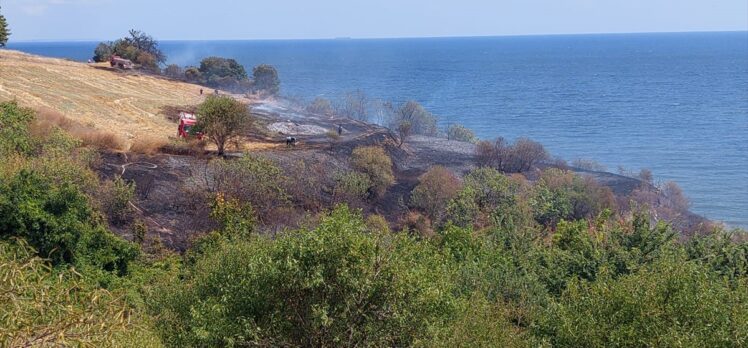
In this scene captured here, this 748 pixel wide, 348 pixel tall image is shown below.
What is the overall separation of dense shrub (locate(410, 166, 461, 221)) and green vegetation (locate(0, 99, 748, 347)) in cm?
13

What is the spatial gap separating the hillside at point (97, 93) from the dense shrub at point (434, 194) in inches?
591

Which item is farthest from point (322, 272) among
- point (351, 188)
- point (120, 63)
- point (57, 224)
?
point (120, 63)

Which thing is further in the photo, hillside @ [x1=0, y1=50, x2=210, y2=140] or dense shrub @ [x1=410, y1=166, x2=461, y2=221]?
hillside @ [x1=0, y1=50, x2=210, y2=140]

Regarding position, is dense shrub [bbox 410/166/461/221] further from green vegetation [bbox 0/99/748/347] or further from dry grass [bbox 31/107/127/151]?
dry grass [bbox 31/107/127/151]

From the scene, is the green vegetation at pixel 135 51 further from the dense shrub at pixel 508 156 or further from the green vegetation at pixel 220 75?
the dense shrub at pixel 508 156

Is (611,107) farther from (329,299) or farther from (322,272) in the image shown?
(322,272)

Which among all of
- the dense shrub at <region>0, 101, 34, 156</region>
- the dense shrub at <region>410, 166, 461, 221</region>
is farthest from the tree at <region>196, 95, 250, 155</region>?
the dense shrub at <region>410, 166, 461, 221</region>

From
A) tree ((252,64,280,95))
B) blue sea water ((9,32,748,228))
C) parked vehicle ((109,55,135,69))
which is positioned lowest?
blue sea water ((9,32,748,228))

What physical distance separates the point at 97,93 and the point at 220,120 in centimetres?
1801

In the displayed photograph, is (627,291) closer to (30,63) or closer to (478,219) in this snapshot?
(478,219)

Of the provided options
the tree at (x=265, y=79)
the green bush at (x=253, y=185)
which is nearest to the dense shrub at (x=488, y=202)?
the green bush at (x=253, y=185)

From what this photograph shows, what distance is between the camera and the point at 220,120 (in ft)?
115

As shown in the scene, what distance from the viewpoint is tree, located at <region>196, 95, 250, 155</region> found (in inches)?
1368

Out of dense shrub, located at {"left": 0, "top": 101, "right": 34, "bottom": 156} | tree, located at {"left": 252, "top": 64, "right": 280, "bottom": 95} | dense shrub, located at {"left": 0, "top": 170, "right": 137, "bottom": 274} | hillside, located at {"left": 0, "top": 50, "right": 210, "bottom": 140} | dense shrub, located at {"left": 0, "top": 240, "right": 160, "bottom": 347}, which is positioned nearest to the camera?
dense shrub, located at {"left": 0, "top": 240, "right": 160, "bottom": 347}
